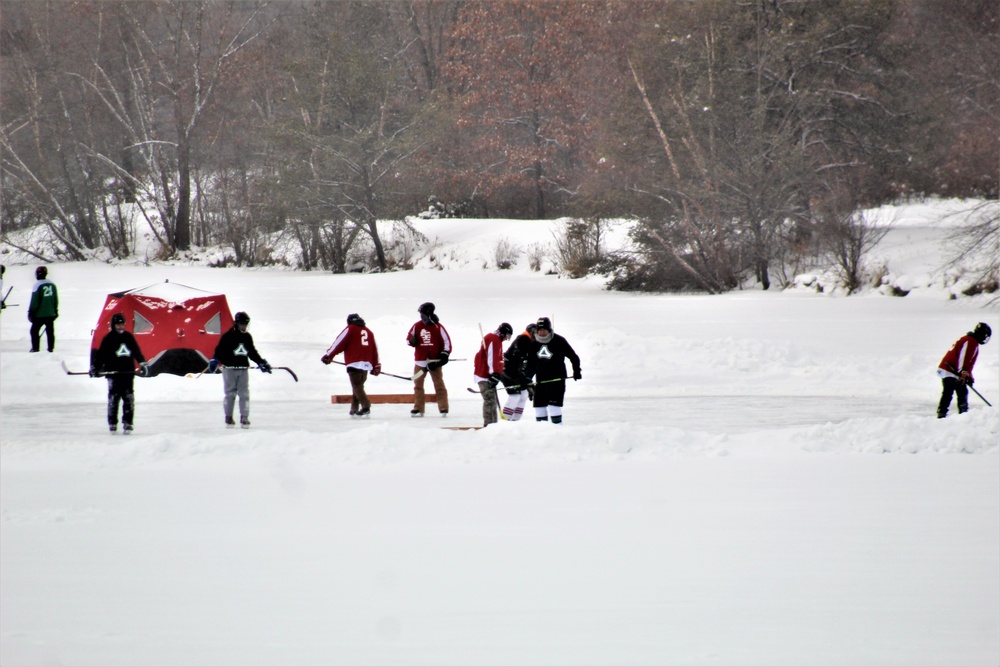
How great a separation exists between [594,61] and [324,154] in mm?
12777

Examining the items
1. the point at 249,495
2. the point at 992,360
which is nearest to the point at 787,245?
the point at 992,360

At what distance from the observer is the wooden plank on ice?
13.1m

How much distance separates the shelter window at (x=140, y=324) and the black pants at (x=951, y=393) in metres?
10.4

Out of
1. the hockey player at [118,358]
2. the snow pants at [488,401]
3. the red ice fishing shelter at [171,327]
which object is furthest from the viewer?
the red ice fishing shelter at [171,327]

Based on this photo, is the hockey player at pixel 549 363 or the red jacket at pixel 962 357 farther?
the red jacket at pixel 962 357

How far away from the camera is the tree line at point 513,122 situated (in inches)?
1244

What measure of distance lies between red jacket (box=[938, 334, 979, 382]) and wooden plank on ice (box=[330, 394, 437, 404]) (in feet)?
18.6

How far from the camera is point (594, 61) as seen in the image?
157 ft

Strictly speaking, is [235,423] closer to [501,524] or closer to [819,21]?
[501,524]

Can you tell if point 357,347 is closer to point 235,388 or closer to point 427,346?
point 427,346

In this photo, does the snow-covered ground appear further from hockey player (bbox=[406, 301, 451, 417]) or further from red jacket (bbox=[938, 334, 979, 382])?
red jacket (bbox=[938, 334, 979, 382])

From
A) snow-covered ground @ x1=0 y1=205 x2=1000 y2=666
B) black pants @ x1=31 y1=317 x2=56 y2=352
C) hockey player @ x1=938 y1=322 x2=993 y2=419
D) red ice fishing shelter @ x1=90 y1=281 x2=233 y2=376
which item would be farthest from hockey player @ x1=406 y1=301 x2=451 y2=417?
black pants @ x1=31 y1=317 x2=56 y2=352

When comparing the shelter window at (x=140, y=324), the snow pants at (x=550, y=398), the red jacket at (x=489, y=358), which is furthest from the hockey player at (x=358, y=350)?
the shelter window at (x=140, y=324)

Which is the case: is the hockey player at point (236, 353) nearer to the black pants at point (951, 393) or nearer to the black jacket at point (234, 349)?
the black jacket at point (234, 349)
